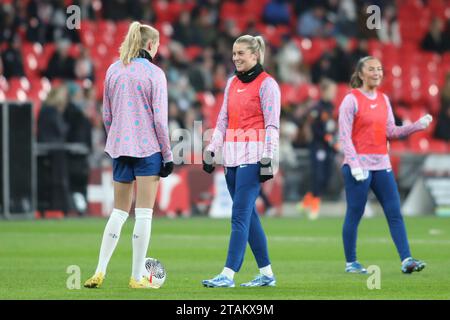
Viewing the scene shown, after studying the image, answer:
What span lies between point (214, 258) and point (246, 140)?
4.03 meters

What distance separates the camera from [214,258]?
15.1m

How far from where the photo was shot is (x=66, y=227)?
67.7 ft

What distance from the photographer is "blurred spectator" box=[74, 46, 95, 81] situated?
85.9 ft

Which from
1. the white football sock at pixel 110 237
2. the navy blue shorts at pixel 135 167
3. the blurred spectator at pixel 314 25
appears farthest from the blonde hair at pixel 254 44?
the blurred spectator at pixel 314 25

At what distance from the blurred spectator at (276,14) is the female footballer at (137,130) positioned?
70.9 ft

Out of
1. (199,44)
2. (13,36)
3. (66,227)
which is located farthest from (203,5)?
(66,227)

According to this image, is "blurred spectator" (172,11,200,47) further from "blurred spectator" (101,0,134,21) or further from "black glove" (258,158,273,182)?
"black glove" (258,158,273,182)

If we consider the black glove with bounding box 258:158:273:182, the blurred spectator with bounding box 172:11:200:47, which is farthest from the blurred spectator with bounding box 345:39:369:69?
the black glove with bounding box 258:158:273:182

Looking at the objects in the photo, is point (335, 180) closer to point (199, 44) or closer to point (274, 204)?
point (274, 204)

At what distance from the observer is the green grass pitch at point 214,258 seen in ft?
36.2

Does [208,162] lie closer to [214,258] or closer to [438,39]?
[214,258]

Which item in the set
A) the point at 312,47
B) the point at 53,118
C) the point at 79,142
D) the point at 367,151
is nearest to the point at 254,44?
the point at 367,151

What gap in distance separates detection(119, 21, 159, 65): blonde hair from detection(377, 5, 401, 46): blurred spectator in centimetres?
2259

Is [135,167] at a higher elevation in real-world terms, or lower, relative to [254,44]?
lower
